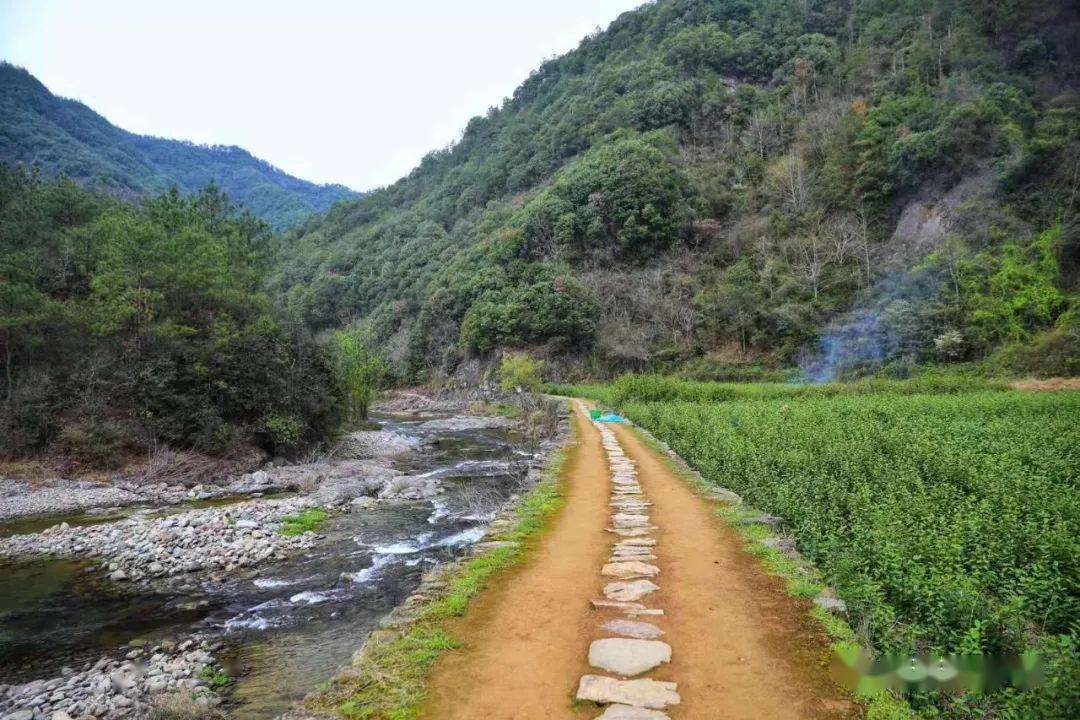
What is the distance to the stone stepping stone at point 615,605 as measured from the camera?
530 centimetres

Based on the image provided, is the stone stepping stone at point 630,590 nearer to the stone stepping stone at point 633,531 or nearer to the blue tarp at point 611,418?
the stone stepping stone at point 633,531

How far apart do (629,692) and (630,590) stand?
1.93m

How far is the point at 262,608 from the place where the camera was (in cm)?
876

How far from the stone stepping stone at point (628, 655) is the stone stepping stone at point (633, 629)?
91 mm

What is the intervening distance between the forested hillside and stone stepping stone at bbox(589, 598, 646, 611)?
27.9 m

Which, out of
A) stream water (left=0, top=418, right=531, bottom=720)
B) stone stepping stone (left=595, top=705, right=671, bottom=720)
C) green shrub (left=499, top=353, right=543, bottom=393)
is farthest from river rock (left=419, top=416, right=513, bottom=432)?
stone stepping stone (left=595, top=705, right=671, bottom=720)

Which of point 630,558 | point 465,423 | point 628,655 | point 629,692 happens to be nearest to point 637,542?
point 630,558

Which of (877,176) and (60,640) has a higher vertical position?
(877,176)

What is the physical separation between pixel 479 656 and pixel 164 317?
73.2 ft

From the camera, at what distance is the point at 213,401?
21.4 metres

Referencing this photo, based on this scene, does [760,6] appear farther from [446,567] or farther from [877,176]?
[446,567]

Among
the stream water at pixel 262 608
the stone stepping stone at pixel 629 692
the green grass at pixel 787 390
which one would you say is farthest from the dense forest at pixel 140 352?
the stone stepping stone at pixel 629 692

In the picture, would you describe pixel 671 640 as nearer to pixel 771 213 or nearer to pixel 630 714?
pixel 630 714

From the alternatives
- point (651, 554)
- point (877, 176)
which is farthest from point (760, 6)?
point (651, 554)
